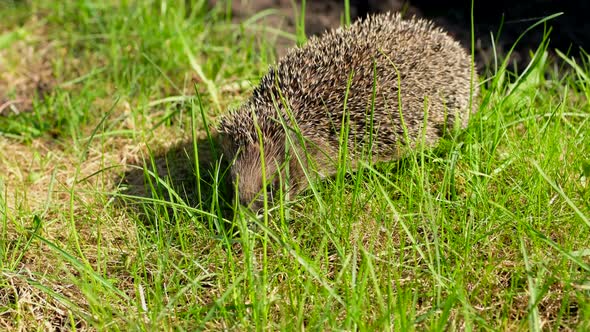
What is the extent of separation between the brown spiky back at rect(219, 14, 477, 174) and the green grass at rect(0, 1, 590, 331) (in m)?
0.22

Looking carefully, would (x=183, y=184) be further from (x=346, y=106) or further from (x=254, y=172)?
(x=346, y=106)

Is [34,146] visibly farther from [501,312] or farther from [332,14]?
[501,312]

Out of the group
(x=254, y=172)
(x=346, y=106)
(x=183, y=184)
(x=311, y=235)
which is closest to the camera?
(x=311, y=235)

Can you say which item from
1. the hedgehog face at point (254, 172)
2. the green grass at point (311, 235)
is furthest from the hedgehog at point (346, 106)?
the green grass at point (311, 235)

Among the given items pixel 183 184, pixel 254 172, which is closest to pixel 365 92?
pixel 254 172

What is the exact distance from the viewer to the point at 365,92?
4184 millimetres

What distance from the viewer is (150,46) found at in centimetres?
571

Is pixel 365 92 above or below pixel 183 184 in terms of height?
above

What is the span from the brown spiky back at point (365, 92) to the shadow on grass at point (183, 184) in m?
Answer: 0.34

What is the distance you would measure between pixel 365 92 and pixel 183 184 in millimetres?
1372

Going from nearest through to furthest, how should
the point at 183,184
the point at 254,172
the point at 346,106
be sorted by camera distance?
the point at 254,172
the point at 346,106
the point at 183,184

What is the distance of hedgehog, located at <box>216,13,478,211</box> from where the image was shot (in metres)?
4.13

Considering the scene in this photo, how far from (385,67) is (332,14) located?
6.94ft

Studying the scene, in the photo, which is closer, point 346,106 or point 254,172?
point 254,172
